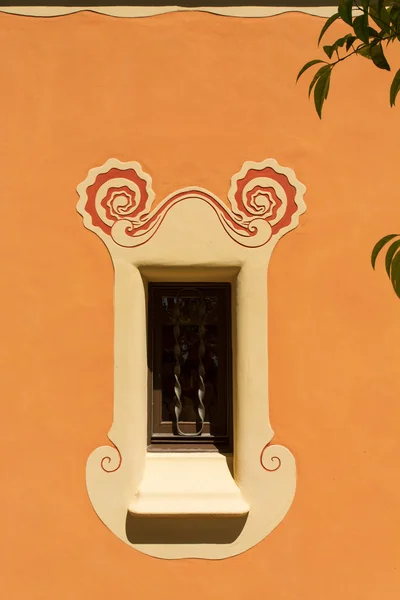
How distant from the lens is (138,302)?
3186mm

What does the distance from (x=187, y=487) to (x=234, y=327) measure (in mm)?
789

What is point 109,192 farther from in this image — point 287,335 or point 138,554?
point 138,554

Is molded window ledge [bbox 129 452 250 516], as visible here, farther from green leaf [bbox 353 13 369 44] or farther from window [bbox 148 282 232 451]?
green leaf [bbox 353 13 369 44]

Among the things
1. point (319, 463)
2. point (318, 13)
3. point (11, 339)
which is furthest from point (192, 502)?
point (318, 13)

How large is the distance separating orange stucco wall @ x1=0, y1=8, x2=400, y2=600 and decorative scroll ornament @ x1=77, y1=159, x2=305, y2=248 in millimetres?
57

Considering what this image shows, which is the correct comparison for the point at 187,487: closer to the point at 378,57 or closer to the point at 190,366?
the point at 190,366

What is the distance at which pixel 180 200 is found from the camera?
3.20m

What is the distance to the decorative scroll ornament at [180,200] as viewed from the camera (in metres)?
3.18

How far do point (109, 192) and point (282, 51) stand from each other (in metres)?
1.11

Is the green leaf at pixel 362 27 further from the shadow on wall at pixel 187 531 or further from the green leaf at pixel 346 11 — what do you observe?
the shadow on wall at pixel 187 531

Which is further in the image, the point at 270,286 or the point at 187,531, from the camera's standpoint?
the point at 270,286

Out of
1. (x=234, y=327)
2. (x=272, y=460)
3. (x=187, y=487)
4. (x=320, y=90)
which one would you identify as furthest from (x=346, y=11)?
(x=187, y=487)

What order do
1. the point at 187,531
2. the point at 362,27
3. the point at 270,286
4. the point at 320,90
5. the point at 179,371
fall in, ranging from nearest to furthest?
the point at 362,27
the point at 320,90
the point at 187,531
the point at 270,286
the point at 179,371

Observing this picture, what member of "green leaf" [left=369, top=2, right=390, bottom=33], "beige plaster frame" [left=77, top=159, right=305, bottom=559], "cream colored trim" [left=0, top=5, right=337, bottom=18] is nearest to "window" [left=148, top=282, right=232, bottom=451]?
"beige plaster frame" [left=77, top=159, right=305, bottom=559]
